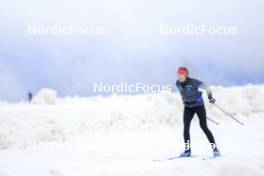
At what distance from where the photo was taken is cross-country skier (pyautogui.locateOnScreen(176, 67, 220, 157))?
5.16 m

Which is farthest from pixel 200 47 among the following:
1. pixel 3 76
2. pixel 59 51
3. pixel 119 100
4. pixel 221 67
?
pixel 3 76

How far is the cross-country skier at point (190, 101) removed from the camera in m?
5.16

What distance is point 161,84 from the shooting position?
17.8ft

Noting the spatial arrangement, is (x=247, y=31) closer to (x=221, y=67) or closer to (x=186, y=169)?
(x=221, y=67)

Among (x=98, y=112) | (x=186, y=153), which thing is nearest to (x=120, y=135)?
(x=98, y=112)
